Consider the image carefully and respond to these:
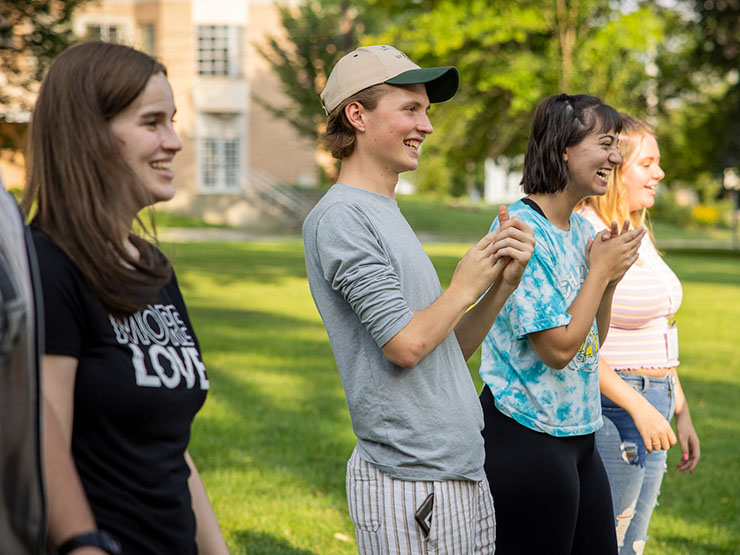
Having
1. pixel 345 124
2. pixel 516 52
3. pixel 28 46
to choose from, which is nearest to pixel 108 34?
pixel 345 124

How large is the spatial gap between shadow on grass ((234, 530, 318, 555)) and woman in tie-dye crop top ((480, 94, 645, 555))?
232 cm

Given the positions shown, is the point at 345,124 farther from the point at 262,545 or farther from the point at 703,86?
the point at 703,86

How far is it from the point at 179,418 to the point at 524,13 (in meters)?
26.8

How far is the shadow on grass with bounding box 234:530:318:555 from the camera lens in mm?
5055

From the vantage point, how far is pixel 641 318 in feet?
12.3

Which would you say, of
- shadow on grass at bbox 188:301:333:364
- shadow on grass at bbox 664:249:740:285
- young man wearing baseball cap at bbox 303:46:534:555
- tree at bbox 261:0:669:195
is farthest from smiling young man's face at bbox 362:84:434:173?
tree at bbox 261:0:669:195

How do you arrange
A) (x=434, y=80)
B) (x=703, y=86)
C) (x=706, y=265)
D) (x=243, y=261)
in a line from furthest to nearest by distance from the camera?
(x=703, y=86) → (x=706, y=265) → (x=243, y=261) → (x=434, y=80)

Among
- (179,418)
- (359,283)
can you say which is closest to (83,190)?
(179,418)

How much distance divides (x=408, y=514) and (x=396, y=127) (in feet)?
3.50

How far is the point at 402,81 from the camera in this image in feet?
8.38

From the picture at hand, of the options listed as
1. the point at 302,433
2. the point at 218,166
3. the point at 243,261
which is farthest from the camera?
the point at 218,166

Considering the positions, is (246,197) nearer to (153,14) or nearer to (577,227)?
(153,14)

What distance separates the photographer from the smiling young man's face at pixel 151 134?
1989 mm

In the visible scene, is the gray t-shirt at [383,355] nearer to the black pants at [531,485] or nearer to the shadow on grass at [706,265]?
the black pants at [531,485]
